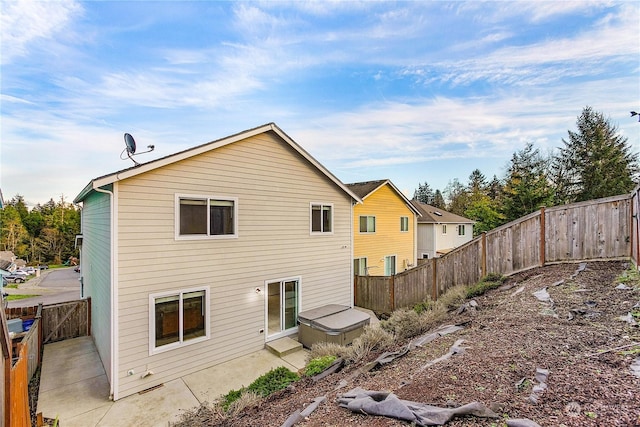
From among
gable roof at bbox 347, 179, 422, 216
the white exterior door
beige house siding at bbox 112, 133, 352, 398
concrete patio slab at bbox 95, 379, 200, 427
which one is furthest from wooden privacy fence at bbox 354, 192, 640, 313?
concrete patio slab at bbox 95, 379, 200, 427

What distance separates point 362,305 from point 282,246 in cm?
559

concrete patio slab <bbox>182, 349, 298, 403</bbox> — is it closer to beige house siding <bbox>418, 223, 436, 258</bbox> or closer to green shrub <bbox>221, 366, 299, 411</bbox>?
green shrub <bbox>221, 366, 299, 411</bbox>

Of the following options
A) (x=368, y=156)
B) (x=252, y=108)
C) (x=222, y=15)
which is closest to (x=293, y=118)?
(x=252, y=108)

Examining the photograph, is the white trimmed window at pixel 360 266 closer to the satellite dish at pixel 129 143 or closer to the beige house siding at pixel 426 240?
the beige house siding at pixel 426 240

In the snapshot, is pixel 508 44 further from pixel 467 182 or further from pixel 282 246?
pixel 467 182

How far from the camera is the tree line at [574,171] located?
20797mm

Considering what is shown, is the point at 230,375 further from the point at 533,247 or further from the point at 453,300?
the point at 533,247

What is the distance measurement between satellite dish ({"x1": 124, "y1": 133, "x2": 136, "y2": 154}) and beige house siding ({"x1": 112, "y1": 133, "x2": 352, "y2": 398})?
1145 mm

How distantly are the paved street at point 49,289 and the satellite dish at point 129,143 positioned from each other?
16952 mm

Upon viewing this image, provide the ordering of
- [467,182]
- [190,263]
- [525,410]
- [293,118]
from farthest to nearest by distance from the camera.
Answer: [467,182] → [293,118] → [190,263] → [525,410]

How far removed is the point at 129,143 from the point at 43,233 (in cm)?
4667

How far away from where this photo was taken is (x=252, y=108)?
42.8 ft

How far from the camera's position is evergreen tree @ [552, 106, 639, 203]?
23.7 m

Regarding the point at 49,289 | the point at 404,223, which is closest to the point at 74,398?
the point at 404,223
